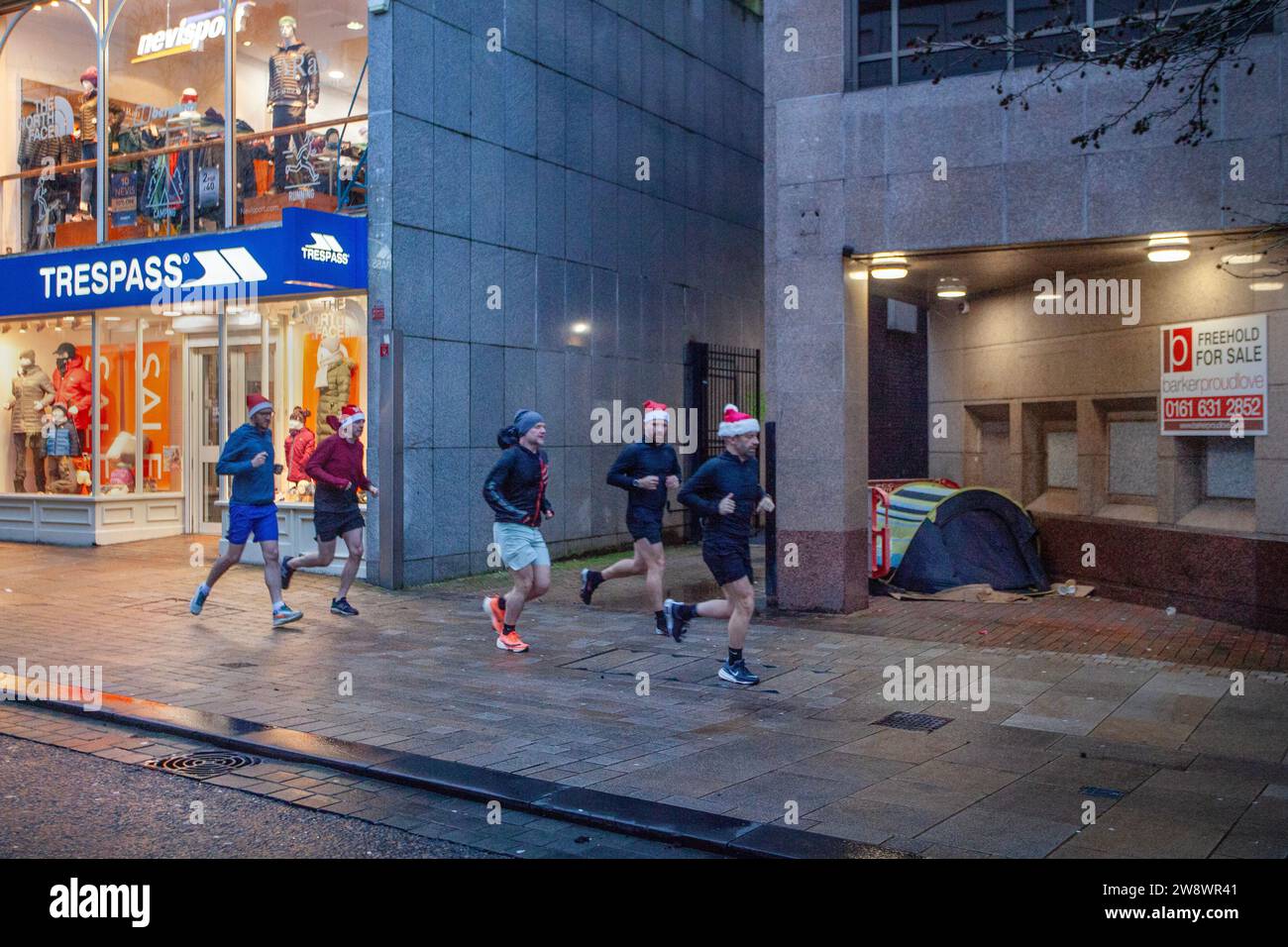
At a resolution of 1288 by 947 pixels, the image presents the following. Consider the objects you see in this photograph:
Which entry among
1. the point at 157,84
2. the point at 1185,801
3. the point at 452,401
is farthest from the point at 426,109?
the point at 1185,801

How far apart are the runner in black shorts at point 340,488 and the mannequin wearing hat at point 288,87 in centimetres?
463

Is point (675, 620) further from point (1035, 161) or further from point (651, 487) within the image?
point (1035, 161)

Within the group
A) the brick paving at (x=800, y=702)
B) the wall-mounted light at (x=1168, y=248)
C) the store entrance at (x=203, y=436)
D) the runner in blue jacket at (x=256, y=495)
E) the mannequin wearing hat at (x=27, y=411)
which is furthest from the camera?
the mannequin wearing hat at (x=27, y=411)

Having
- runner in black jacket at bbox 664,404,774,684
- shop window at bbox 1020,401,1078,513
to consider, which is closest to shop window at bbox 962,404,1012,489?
shop window at bbox 1020,401,1078,513

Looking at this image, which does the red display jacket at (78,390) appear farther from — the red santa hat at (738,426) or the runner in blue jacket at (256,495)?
the red santa hat at (738,426)

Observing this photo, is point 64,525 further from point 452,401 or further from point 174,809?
point 174,809

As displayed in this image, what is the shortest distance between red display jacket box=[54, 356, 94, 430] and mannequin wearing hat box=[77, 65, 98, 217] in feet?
6.92

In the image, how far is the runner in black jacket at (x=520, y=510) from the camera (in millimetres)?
9719

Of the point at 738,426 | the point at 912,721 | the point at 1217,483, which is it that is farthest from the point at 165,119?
the point at 1217,483

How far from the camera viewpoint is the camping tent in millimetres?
12781

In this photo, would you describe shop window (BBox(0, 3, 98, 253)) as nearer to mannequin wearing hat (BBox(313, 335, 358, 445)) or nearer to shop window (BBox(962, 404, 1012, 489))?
mannequin wearing hat (BBox(313, 335, 358, 445))

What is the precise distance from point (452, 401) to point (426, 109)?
126 inches

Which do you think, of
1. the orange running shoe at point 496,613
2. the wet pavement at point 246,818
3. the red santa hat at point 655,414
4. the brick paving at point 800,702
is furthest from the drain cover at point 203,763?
the red santa hat at point 655,414
